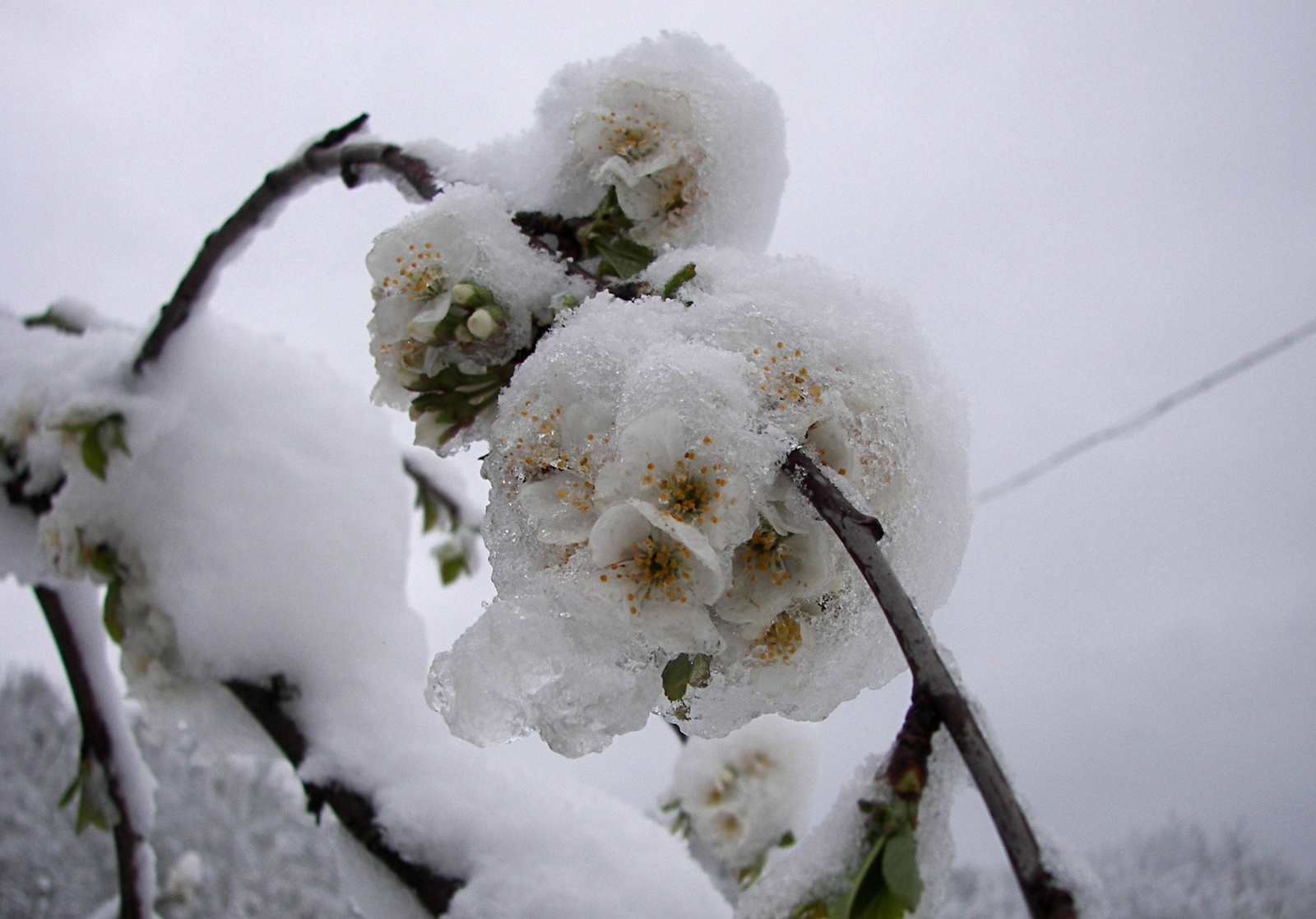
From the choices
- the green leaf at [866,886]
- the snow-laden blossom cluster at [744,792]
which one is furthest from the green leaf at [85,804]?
the green leaf at [866,886]

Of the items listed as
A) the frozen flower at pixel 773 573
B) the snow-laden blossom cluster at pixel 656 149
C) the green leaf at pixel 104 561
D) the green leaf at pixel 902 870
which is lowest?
the green leaf at pixel 104 561

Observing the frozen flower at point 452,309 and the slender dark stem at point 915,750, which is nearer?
the slender dark stem at point 915,750

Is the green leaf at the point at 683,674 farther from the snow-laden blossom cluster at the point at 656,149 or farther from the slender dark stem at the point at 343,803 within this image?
the slender dark stem at the point at 343,803

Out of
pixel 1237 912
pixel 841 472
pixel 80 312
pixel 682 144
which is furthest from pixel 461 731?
pixel 1237 912

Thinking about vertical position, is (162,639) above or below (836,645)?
below

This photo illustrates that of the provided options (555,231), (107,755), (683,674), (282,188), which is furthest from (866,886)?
(107,755)

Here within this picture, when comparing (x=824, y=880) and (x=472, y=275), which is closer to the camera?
(x=824, y=880)

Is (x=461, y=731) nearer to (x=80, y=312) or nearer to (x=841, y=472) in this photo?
(x=841, y=472)

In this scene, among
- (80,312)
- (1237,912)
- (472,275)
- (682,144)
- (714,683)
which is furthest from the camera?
(1237,912)
